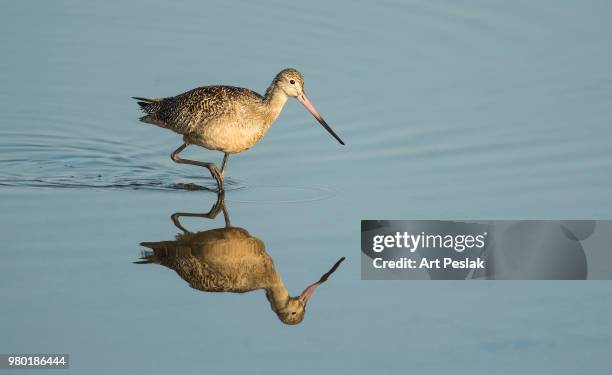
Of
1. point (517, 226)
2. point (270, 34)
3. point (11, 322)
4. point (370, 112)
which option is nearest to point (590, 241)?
point (517, 226)

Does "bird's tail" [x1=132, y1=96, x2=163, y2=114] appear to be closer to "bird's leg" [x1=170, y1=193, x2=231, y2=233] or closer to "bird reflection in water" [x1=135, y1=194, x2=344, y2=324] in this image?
"bird's leg" [x1=170, y1=193, x2=231, y2=233]

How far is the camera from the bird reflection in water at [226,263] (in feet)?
34.8

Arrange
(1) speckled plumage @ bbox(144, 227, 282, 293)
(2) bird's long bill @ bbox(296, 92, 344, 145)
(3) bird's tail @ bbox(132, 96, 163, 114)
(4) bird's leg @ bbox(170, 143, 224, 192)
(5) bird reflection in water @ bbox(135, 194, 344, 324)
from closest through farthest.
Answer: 1. (5) bird reflection in water @ bbox(135, 194, 344, 324)
2. (1) speckled plumage @ bbox(144, 227, 282, 293)
3. (4) bird's leg @ bbox(170, 143, 224, 192)
4. (2) bird's long bill @ bbox(296, 92, 344, 145)
5. (3) bird's tail @ bbox(132, 96, 163, 114)

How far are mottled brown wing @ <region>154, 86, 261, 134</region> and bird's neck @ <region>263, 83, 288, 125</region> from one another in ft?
0.39

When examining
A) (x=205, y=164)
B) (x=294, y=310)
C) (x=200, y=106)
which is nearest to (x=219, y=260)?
(x=294, y=310)

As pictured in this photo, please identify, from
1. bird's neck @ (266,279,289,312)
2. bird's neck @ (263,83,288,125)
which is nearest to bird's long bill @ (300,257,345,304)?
bird's neck @ (266,279,289,312)

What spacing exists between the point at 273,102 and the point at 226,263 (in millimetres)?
2805

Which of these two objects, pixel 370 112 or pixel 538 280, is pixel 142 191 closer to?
pixel 370 112

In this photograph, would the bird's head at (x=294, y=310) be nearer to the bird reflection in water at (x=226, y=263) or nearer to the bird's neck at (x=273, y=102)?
the bird reflection in water at (x=226, y=263)

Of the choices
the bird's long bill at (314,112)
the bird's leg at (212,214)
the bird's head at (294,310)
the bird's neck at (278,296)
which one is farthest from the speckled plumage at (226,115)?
the bird's head at (294,310)

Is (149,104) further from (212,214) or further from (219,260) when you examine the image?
(219,260)

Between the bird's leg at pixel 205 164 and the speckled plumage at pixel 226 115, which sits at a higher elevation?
the speckled plumage at pixel 226 115

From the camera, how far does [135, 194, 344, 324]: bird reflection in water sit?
1059 cm

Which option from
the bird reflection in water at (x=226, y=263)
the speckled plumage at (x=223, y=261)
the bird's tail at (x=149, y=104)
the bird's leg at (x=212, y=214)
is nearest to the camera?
the bird reflection in water at (x=226, y=263)
